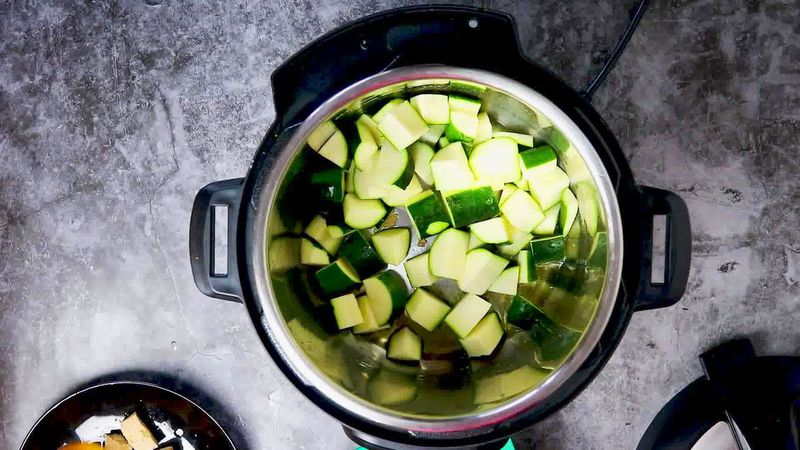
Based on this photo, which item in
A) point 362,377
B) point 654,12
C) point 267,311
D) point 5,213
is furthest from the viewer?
point 5,213

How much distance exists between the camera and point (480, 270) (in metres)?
1.18

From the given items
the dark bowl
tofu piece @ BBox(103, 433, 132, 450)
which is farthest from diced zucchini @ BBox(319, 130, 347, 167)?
tofu piece @ BBox(103, 433, 132, 450)

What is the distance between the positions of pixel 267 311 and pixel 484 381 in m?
0.38

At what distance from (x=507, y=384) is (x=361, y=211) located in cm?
36

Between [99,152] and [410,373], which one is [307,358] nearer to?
[410,373]

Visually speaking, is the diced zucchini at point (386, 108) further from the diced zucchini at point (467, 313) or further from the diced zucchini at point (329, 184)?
the diced zucchini at point (467, 313)

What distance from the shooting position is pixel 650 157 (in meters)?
1.30

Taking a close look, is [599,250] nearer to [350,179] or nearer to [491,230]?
[491,230]

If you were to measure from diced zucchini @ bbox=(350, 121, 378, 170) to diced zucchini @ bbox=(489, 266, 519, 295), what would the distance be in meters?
0.29

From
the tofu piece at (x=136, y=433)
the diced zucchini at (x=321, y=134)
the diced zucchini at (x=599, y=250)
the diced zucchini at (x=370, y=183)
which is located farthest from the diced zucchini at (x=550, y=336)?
the tofu piece at (x=136, y=433)

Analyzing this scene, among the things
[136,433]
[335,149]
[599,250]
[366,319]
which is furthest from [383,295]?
[136,433]

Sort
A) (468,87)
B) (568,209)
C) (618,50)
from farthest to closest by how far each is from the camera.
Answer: (618,50)
(568,209)
(468,87)

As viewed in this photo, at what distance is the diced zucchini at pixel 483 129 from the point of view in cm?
114

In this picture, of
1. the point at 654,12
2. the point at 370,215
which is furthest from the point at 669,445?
the point at 654,12
